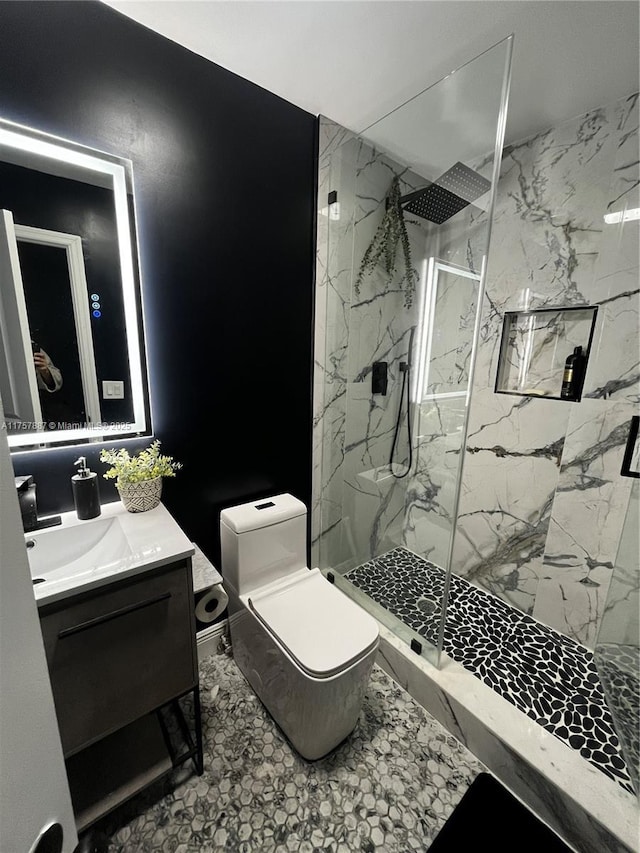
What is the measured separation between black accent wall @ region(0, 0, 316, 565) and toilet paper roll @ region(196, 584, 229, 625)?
407 mm

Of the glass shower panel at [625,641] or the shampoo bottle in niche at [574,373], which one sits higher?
the shampoo bottle in niche at [574,373]

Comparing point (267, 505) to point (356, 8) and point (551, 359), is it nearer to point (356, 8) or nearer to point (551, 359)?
point (551, 359)

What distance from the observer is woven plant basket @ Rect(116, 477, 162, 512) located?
1.33 metres

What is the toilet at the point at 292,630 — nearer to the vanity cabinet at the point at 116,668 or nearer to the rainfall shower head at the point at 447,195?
the vanity cabinet at the point at 116,668

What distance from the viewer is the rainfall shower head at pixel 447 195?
5.35 ft

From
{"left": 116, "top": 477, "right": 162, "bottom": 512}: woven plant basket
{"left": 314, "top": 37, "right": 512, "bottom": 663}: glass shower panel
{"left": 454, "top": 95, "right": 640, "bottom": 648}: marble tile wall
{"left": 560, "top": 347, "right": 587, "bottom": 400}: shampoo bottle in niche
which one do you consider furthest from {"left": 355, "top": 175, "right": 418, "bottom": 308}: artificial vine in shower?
{"left": 116, "top": 477, "right": 162, "bottom": 512}: woven plant basket

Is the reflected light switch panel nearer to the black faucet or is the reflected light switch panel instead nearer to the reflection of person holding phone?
the reflection of person holding phone

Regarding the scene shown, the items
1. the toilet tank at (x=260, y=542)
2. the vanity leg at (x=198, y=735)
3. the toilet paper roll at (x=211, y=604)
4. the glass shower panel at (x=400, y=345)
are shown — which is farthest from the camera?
the glass shower panel at (x=400, y=345)

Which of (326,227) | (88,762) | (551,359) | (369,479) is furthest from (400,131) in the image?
(88,762)

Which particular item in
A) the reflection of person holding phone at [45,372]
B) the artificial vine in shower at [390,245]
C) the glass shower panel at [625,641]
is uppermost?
the artificial vine in shower at [390,245]

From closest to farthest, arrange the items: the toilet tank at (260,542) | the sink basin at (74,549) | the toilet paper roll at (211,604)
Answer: the sink basin at (74,549) → the toilet paper roll at (211,604) → the toilet tank at (260,542)

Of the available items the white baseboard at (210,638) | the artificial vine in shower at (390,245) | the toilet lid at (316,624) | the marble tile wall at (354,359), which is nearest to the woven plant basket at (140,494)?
the toilet lid at (316,624)

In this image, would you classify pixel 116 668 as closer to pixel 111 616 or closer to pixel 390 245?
pixel 111 616

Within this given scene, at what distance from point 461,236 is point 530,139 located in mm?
650
